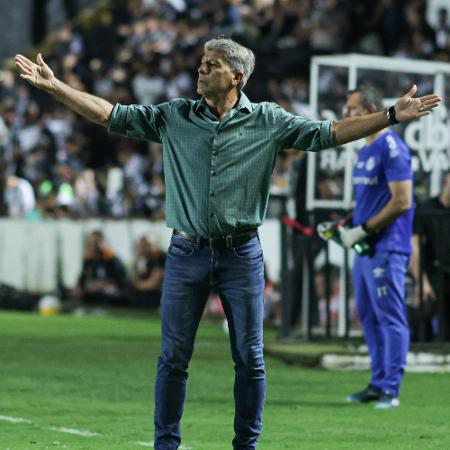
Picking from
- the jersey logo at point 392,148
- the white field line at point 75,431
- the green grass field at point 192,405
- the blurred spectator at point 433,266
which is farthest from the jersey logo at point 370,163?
the white field line at point 75,431

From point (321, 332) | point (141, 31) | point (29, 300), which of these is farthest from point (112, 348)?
point (141, 31)

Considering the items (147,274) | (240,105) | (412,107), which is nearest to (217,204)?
(240,105)

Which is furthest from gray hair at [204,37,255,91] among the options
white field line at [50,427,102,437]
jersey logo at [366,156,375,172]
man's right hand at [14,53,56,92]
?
jersey logo at [366,156,375,172]

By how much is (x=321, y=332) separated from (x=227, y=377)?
147 inches

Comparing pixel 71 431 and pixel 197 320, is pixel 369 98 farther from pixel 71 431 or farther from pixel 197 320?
pixel 197 320

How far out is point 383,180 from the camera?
37.4 ft

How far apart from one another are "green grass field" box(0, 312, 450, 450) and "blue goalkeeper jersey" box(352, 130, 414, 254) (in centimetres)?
129

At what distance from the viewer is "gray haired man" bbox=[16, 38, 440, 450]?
795cm

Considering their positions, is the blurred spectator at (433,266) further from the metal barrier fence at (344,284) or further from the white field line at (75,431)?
the white field line at (75,431)

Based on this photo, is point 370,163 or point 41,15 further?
point 41,15

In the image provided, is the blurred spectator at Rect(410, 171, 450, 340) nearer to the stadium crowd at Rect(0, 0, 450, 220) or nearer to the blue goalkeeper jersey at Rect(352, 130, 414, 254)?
the blue goalkeeper jersey at Rect(352, 130, 414, 254)

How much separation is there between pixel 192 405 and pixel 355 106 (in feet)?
8.61

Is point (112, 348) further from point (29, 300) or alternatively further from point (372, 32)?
point (372, 32)

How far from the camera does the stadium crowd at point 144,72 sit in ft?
80.7
